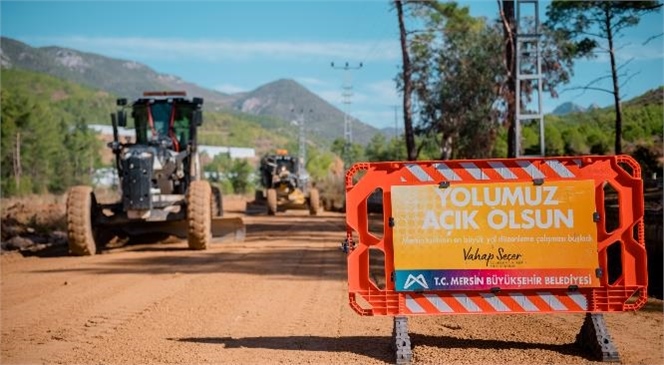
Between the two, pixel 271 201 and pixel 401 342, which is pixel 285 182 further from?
pixel 401 342

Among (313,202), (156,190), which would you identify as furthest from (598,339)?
(313,202)

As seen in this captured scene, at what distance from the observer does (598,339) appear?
594cm

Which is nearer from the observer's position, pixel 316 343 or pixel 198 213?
pixel 316 343

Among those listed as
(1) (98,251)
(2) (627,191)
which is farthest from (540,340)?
(1) (98,251)

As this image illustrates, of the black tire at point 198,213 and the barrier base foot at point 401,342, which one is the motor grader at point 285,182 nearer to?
the black tire at point 198,213

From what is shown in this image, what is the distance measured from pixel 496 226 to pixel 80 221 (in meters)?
10.6

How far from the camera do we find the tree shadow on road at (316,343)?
20.9 feet

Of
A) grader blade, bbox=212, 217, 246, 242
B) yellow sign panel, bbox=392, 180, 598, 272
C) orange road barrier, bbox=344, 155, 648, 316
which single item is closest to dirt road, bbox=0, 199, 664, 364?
orange road barrier, bbox=344, 155, 648, 316

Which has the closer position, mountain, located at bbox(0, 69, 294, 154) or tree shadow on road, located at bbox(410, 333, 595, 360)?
tree shadow on road, located at bbox(410, 333, 595, 360)

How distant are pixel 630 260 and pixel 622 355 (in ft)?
2.71

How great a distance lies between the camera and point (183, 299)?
9250mm

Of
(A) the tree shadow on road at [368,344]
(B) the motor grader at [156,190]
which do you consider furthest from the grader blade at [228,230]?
(A) the tree shadow on road at [368,344]

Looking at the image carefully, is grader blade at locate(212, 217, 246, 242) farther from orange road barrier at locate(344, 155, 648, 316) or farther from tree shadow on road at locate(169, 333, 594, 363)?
orange road barrier at locate(344, 155, 648, 316)

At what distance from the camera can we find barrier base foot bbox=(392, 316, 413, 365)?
19.2 feet
